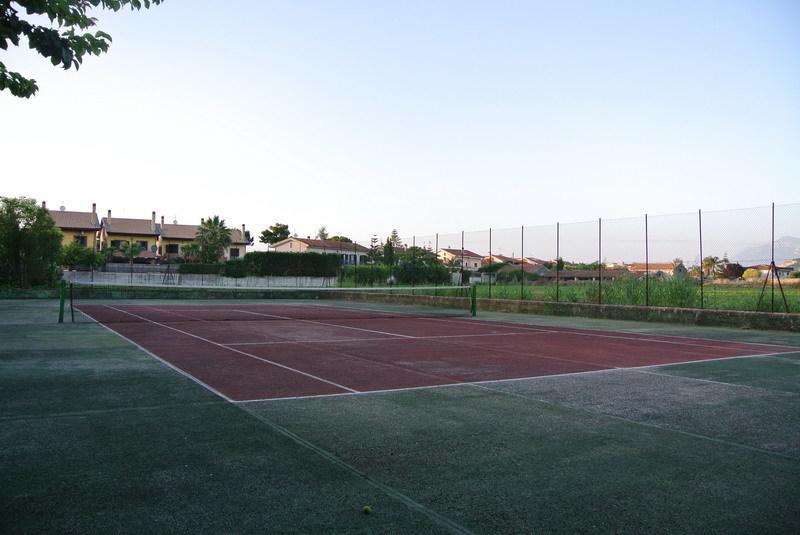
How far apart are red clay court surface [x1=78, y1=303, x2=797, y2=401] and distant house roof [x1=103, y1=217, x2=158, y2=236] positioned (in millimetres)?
73826

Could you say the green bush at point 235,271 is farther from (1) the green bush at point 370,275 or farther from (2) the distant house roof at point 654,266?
(2) the distant house roof at point 654,266

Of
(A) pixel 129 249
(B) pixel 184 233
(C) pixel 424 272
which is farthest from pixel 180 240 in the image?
(C) pixel 424 272

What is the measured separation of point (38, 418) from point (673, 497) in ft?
17.0

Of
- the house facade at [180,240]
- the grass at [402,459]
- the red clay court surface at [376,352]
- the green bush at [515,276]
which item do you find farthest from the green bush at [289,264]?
the grass at [402,459]

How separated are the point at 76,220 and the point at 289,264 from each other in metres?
43.9

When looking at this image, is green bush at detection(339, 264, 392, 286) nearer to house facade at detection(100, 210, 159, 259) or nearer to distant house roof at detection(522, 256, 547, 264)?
distant house roof at detection(522, 256, 547, 264)

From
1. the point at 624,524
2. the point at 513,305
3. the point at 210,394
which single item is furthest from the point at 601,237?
the point at 624,524

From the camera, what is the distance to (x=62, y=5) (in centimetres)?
405

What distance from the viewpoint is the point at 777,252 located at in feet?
53.6

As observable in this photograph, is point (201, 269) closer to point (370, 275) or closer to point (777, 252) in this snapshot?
point (370, 275)

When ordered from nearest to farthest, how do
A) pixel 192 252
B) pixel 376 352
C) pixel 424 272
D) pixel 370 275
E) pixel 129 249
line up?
pixel 376 352 < pixel 424 272 < pixel 370 275 < pixel 129 249 < pixel 192 252

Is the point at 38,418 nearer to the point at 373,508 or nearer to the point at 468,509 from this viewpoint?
the point at 373,508

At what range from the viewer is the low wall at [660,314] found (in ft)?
53.0

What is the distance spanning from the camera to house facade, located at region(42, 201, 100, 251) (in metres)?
79.1
